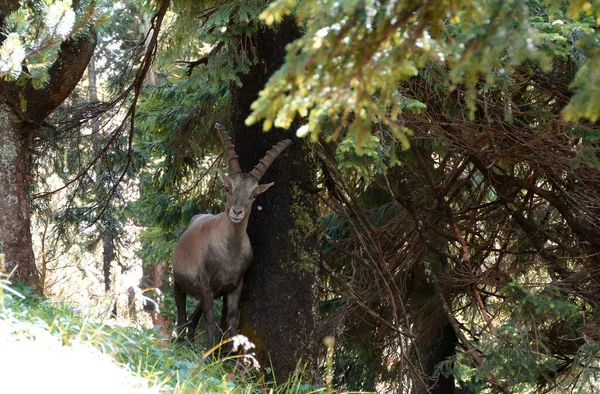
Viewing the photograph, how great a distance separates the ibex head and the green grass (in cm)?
175

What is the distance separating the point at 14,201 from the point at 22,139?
689 millimetres

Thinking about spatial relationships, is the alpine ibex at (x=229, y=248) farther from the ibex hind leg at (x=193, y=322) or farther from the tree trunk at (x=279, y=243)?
the ibex hind leg at (x=193, y=322)

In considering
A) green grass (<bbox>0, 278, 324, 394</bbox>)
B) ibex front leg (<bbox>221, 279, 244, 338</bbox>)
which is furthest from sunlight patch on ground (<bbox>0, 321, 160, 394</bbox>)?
ibex front leg (<bbox>221, 279, 244, 338</bbox>)

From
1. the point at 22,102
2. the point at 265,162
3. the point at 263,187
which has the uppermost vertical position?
the point at 22,102

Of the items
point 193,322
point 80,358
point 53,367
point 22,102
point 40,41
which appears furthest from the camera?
point 193,322

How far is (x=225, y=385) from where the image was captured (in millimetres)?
6273

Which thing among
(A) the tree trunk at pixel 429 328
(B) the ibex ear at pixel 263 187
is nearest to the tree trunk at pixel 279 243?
(B) the ibex ear at pixel 263 187

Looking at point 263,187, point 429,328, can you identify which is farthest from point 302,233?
point 429,328

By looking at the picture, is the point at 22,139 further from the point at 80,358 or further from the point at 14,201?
the point at 80,358

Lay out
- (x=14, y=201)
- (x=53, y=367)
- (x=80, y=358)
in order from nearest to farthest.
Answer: (x=53, y=367) → (x=80, y=358) → (x=14, y=201)

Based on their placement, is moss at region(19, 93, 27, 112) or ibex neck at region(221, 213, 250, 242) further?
ibex neck at region(221, 213, 250, 242)

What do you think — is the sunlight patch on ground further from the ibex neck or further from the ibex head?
the ibex neck

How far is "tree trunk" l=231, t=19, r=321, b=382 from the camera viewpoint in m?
8.48

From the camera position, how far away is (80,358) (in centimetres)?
521
